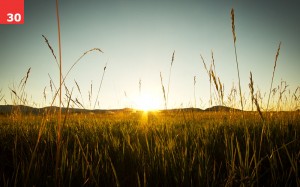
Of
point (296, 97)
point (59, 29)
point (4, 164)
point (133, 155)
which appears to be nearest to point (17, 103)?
point (4, 164)

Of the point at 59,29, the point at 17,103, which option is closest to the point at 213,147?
the point at 59,29

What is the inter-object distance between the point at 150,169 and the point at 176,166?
159 millimetres

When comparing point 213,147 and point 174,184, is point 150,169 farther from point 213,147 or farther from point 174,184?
point 213,147

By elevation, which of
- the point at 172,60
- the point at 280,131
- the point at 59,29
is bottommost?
the point at 280,131

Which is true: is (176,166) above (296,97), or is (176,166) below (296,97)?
below

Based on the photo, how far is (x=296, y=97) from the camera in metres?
4.43

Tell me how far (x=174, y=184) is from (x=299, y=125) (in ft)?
6.97

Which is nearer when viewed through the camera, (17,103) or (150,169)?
(150,169)

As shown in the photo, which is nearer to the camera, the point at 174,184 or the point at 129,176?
the point at 174,184

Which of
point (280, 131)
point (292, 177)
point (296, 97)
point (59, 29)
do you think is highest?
point (59, 29)

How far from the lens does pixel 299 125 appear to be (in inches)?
105

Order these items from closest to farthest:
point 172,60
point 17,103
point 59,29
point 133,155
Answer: point 59,29
point 133,155
point 172,60
point 17,103

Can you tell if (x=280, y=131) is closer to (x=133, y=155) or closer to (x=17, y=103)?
(x=133, y=155)

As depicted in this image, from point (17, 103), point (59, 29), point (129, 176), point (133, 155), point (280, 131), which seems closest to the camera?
point (59, 29)
